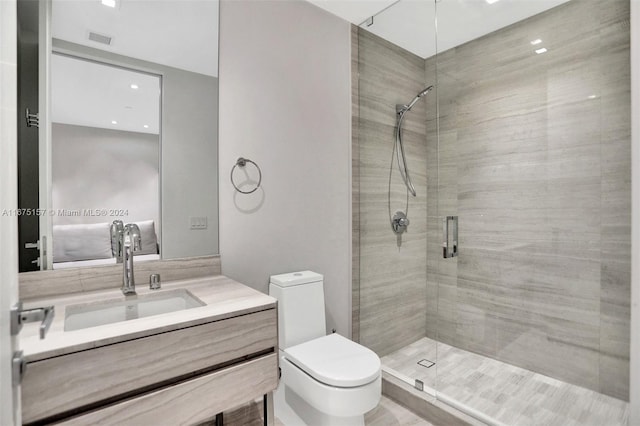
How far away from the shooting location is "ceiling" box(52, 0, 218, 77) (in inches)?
55.3

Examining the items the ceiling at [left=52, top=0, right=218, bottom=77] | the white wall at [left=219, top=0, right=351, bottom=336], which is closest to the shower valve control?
the white wall at [left=219, top=0, right=351, bottom=336]

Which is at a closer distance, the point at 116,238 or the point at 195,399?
the point at 195,399

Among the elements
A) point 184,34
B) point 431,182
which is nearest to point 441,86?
point 431,182

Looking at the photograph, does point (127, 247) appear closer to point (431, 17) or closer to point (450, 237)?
point (450, 237)

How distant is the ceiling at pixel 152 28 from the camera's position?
140 centimetres

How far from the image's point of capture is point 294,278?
190 centimetres

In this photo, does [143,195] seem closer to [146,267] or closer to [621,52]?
[146,267]

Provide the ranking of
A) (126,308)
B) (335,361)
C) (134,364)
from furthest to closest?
1. (335,361)
2. (126,308)
3. (134,364)

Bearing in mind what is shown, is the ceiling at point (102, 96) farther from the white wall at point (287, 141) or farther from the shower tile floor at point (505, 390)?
the shower tile floor at point (505, 390)

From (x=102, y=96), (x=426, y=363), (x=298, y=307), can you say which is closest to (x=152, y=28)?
(x=102, y=96)

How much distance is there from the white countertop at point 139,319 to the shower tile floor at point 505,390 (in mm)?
1389

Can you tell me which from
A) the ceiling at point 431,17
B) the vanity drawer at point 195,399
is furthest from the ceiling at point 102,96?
the ceiling at point 431,17

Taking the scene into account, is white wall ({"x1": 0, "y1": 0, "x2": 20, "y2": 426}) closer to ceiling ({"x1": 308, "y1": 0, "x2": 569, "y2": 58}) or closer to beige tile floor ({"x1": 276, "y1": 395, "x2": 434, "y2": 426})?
beige tile floor ({"x1": 276, "y1": 395, "x2": 434, "y2": 426})

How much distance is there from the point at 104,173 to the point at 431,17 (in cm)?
226
